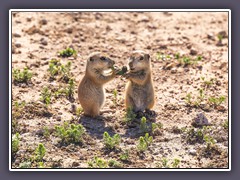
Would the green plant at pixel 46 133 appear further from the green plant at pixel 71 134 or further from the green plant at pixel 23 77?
the green plant at pixel 23 77

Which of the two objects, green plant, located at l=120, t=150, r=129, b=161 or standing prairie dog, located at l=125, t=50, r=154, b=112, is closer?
green plant, located at l=120, t=150, r=129, b=161

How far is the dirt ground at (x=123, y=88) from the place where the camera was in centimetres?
1059

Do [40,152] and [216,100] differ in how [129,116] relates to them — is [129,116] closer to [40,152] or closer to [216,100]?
[216,100]

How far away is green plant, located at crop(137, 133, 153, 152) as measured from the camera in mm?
10539

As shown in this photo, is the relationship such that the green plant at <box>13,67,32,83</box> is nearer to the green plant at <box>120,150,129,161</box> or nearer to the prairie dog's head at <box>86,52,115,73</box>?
the prairie dog's head at <box>86,52,115,73</box>

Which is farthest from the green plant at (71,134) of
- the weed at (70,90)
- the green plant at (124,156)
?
the weed at (70,90)

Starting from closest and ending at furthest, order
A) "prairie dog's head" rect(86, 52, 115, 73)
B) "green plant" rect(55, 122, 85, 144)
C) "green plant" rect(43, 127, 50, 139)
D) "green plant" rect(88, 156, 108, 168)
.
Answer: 1. "green plant" rect(88, 156, 108, 168)
2. "green plant" rect(55, 122, 85, 144)
3. "green plant" rect(43, 127, 50, 139)
4. "prairie dog's head" rect(86, 52, 115, 73)

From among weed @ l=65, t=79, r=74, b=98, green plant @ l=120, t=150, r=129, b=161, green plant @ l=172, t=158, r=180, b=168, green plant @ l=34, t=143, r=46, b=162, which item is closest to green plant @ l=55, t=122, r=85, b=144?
green plant @ l=34, t=143, r=46, b=162

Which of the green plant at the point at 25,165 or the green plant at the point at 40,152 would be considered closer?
the green plant at the point at 25,165

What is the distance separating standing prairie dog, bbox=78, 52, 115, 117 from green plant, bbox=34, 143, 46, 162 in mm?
1639

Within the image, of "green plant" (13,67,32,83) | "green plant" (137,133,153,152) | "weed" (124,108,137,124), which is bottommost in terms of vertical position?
"green plant" (137,133,153,152)

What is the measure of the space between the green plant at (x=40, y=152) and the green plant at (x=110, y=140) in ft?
3.39

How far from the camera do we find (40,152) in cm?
1023

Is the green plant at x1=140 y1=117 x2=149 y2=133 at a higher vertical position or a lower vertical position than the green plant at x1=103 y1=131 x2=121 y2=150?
higher
